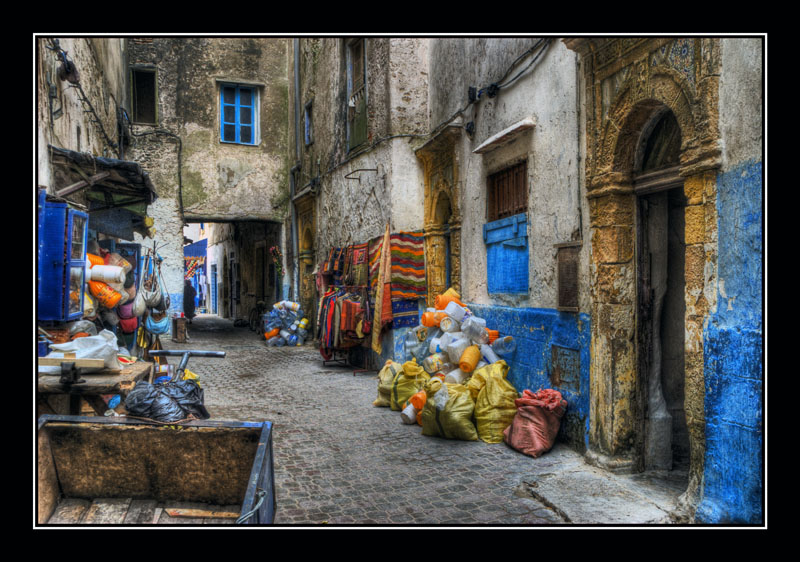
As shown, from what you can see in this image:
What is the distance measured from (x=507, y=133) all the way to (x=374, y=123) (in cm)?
447

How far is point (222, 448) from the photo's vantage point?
3.68m

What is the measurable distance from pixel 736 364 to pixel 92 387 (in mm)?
4276

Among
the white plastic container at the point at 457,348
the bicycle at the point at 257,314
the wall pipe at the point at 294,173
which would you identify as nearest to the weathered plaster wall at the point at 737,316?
the white plastic container at the point at 457,348

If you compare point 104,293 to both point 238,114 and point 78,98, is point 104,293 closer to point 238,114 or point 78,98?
point 78,98

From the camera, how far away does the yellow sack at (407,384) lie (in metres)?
7.52

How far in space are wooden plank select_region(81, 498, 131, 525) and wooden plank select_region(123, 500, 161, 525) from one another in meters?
0.03

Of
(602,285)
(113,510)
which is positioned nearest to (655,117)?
(602,285)

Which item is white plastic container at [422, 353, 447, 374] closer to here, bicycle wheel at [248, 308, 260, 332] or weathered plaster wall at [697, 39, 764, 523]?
weathered plaster wall at [697, 39, 764, 523]

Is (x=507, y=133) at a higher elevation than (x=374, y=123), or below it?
below

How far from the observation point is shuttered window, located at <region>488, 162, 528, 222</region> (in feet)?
22.3

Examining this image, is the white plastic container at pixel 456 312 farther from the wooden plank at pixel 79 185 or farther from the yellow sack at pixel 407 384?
the wooden plank at pixel 79 185

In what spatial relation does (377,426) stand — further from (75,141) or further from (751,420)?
(75,141)

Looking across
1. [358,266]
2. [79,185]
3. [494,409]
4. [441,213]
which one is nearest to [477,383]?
[494,409]

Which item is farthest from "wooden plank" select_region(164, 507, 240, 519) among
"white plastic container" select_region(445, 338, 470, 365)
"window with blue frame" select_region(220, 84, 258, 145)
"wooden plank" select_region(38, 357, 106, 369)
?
"window with blue frame" select_region(220, 84, 258, 145)
